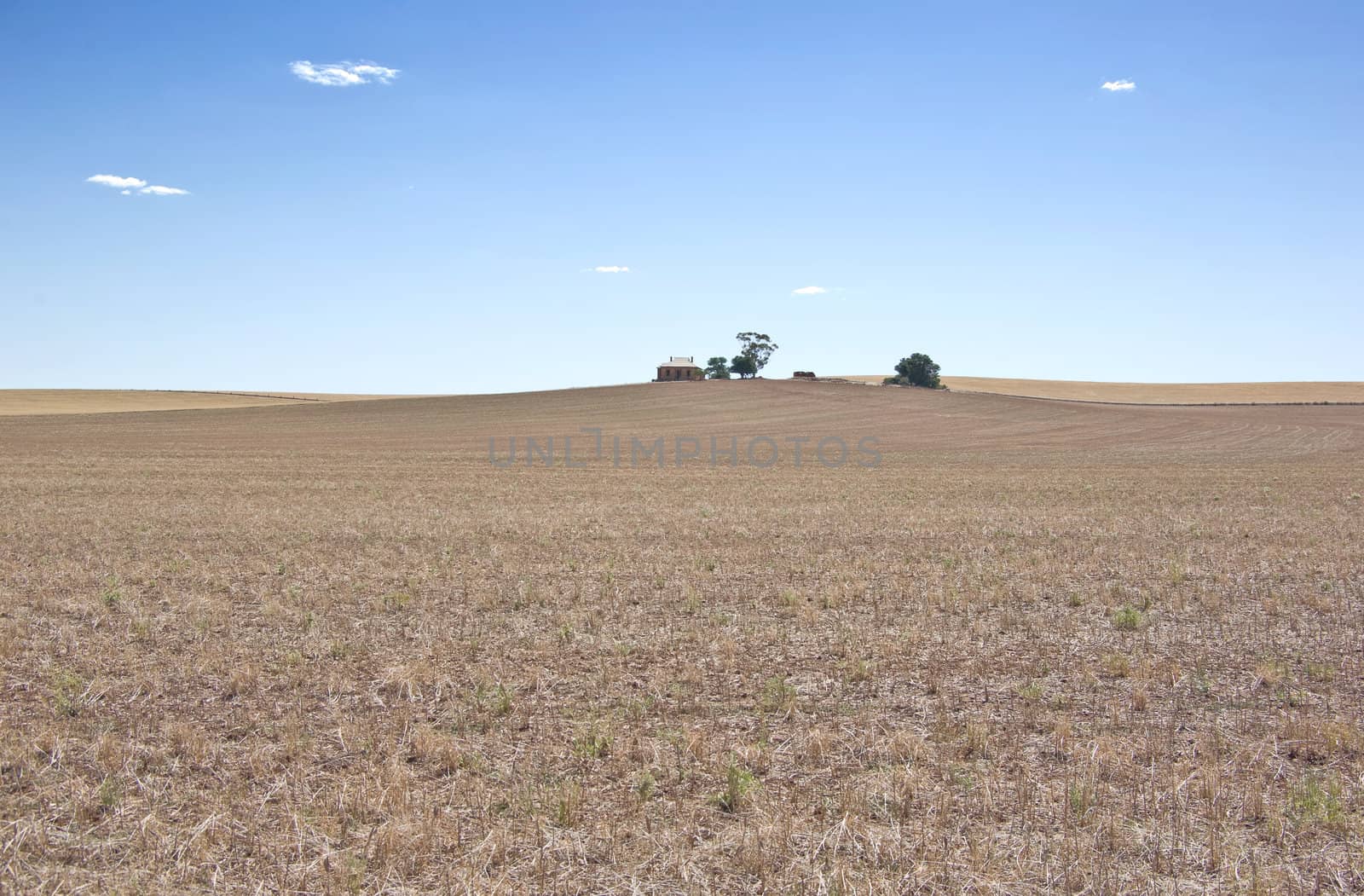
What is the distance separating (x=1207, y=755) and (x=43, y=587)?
15.3 metres

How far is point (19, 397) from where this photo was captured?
10519 centimetres

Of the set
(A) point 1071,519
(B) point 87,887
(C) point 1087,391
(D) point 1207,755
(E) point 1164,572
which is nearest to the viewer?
(B) point 87,887

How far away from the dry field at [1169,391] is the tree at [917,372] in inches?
171

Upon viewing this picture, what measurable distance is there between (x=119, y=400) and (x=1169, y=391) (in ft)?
457

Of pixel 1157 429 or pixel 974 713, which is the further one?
pixel 1157 429

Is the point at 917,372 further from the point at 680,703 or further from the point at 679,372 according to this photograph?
the point at 680,703

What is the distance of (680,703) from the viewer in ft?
27.7

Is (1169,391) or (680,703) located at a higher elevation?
(1169,391)

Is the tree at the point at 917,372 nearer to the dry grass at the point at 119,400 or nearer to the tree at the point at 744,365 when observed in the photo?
the tree at the point at 744,365

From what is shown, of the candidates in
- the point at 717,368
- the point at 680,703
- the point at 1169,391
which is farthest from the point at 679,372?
the point at 680,703

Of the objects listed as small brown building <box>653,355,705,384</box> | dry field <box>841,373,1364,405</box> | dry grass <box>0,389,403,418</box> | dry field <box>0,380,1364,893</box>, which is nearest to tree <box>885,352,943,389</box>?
dry field <box>841,373,1364,405</box>

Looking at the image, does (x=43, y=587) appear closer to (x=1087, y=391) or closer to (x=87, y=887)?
(x=87, y=887)

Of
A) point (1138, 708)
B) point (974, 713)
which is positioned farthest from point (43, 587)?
point (1138, 708)

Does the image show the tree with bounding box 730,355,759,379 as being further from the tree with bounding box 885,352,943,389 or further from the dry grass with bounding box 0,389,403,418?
the dry grass with bounding box 0,389,403,418
